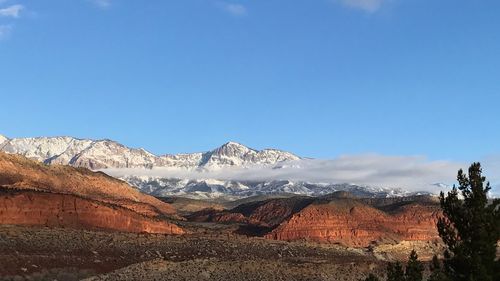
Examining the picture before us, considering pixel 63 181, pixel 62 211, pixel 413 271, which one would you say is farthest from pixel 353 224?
pixel 413 271

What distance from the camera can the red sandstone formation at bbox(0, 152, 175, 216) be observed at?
130m

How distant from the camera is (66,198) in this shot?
83562 mm

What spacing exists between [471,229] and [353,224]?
117 m

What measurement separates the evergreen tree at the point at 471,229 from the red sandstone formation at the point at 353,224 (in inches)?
4091

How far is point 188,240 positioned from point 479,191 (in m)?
58.6

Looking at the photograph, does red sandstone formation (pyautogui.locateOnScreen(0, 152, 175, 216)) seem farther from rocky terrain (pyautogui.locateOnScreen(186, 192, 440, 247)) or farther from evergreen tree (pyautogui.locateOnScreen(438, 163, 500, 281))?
evergreen tree (pyautogui.locateOnScreen(438, 163, 500, 281))

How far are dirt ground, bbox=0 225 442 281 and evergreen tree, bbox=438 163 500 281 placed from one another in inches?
1381

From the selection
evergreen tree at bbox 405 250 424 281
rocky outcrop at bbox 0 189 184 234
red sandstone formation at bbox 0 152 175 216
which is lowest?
evergreen tree at bbox 405 250 424 281

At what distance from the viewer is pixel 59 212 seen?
264ft

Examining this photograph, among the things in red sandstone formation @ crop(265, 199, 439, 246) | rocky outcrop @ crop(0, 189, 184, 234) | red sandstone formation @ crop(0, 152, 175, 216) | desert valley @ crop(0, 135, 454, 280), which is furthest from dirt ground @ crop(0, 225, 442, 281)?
red sandstone formation @ crop(265, 199, 439, 246)

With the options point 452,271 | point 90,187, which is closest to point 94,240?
point 452,271

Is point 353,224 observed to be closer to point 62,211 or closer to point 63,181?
point 63,181

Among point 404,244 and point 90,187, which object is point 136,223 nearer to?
point 404,244

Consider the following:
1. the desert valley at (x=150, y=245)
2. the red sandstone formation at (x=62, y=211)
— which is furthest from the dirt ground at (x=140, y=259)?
the red sandstone formation at (x=62, y=211)
